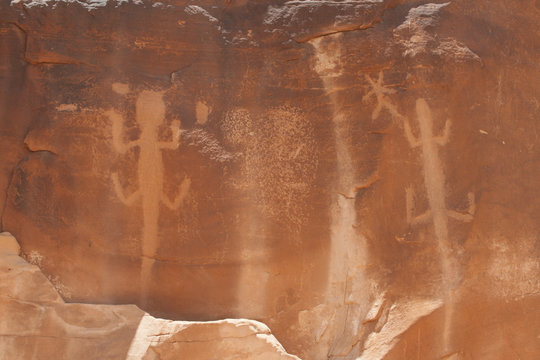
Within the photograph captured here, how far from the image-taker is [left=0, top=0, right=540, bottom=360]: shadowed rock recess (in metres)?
3.36

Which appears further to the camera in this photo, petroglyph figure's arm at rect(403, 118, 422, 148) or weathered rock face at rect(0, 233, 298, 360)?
petroglyph figure's arm at rect(403, 118, 422, 148)

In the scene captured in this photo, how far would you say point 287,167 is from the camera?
11.6 ft

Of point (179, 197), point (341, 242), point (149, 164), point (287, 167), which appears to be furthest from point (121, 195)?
point (341, 242)

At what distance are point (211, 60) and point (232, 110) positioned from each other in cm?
36

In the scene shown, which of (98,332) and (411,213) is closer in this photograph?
(98,332)

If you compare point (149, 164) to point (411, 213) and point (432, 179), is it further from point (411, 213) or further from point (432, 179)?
point (432, 179)

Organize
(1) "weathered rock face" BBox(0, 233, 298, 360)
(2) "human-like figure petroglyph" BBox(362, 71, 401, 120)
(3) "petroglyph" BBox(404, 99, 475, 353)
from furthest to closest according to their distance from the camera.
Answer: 1. (2) "human-like figure petroglyph" BBox(362, 71, 401, 120)
2. (3) "petroglyph" BBox(404, 99, 475, 353)
3. (1) "weathered rock face" BBox(0, 233, 298, 360)

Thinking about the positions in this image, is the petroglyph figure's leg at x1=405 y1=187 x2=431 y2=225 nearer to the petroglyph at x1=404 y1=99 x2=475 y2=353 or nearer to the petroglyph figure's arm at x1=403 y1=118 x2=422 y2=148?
the petroglyph at x1=404 y1=99 x2=475 y2=353

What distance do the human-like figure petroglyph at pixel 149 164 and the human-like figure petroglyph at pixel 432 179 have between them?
1470 millimetres

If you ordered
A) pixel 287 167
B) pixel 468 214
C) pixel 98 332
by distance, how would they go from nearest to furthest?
pixel 98 332 → pixel 468 214 → pixel 287 167

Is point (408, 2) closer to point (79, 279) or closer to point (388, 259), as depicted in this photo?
point (388, 259)

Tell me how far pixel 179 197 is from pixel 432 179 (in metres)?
1.63

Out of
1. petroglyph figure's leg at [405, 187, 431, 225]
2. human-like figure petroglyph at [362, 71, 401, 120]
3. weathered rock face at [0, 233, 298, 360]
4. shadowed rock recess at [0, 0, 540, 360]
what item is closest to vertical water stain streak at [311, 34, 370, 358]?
shadowed rock recess at [0, 0, 540, 360]

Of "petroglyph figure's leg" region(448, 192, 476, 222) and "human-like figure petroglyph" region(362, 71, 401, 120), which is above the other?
"human-like figure petroglyph" region(362, 71, 401, 120)
